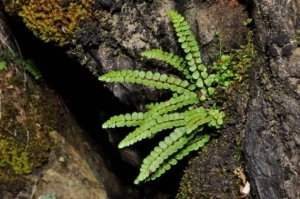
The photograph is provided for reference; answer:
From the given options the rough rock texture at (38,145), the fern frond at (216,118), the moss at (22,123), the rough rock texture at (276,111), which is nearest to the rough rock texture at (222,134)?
the fern frond at (216,118)

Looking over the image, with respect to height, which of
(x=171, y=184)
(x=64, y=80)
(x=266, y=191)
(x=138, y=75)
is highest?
(x=138, y=75)

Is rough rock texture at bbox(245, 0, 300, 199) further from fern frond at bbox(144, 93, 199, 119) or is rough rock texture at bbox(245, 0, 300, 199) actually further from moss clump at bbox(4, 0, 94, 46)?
moss clump at bbox(4, 0, 94, 46)

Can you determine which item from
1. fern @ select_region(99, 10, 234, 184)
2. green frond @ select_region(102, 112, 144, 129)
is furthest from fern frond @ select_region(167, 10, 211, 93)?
green frond @ select_region(102, 112, 144, 129)

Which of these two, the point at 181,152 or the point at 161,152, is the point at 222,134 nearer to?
the point at 181,152

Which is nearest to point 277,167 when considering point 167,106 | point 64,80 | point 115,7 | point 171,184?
point 167,106

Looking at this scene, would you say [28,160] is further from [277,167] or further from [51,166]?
[277,167]

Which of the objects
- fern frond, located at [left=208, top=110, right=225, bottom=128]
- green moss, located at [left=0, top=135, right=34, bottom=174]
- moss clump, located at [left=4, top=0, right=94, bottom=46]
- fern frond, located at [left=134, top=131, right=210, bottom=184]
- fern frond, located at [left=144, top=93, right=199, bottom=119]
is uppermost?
moss clump, located at [left=4, top=0, right=94, bottom=46]

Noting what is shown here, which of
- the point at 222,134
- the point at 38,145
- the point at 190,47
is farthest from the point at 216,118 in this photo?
the point at 38,145

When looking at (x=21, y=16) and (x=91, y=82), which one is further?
(x=91, y=82)
